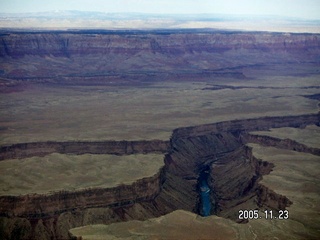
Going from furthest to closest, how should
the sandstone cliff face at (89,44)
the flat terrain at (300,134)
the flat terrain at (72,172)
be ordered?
the sandstone cliff face at (89,44) → the flat terrain at (300,134) → the flat terrain at (72,172)

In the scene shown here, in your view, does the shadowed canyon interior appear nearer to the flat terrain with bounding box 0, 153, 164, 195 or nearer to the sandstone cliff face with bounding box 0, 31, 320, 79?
the sandstone cliff face with bounding box 0, 31, 320, 79

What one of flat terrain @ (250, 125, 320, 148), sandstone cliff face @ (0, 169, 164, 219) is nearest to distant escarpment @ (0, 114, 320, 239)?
sandstone cliff face @ (0, 169, 164, 219)

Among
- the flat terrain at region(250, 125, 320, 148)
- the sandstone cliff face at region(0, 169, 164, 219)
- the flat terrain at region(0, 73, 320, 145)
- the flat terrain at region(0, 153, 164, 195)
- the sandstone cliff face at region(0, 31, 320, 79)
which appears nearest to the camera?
the sandstone cliff face at region(0, 169, 164, 219)

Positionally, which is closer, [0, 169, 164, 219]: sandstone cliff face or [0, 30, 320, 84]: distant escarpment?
[0, 169, 164, 219]: sandstone cliff face

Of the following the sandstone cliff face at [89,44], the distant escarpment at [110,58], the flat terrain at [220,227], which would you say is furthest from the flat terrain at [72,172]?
the sandstone cliff face at [89,44]

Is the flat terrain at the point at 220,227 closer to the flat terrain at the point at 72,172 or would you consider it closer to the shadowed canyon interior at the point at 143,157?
the shadowed canyon interior at the point at 143,157

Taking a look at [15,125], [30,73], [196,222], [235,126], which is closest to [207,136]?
[235,126]

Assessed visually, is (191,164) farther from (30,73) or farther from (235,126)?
(30,73)
